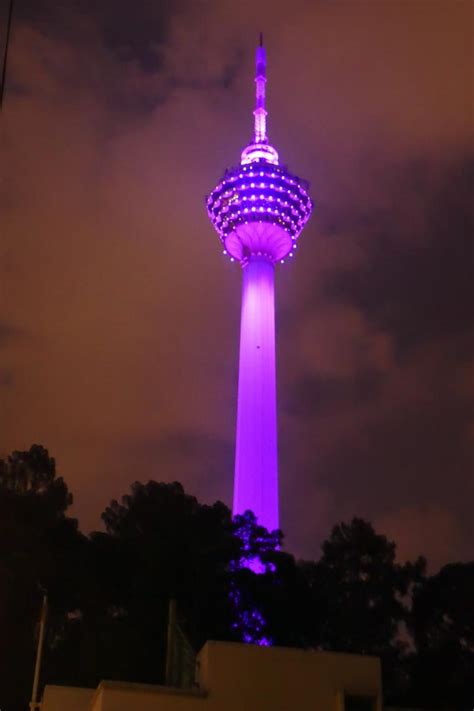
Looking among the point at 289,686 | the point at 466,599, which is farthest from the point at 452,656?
the point at 289,686

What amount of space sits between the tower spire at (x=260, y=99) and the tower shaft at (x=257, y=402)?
1418 cm

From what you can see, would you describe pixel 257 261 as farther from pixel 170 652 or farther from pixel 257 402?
pixel 170 652

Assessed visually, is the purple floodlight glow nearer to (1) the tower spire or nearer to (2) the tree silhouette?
(1) the tower spire

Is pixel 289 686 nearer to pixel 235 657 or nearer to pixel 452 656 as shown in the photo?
pixel 235 657

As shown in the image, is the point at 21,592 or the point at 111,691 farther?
the point at 21,592

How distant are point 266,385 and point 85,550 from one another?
135 feet

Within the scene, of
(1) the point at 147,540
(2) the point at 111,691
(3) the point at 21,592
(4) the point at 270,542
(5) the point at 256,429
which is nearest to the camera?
(2) the point at 111,691

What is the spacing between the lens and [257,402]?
92375 mm

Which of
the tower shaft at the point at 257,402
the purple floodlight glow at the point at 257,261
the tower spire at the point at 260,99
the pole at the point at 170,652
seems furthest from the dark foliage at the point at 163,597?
the tower spire at the point at 260,99

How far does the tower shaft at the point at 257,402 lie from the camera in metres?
87.6

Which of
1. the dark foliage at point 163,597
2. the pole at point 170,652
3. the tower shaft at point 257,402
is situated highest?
the tower shaft at point 257,402

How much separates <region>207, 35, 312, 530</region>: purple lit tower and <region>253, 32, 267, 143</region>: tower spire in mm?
4455

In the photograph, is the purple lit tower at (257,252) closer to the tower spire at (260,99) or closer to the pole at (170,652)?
the tower spire at (260,99)

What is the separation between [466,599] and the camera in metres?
59.5
